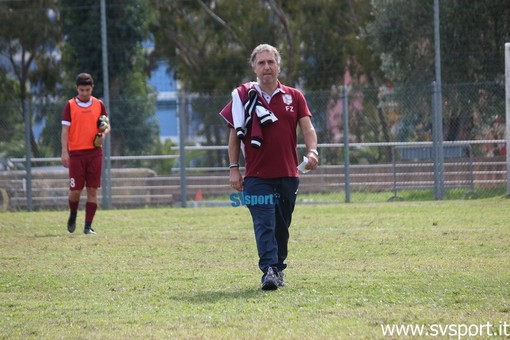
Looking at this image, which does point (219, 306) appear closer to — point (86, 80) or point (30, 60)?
point (86, 80)

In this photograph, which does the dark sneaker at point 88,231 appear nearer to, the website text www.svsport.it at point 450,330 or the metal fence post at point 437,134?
the website text www.svsport.it at point 450,330

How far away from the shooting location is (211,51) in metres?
35.3

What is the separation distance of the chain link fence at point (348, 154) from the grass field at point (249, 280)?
Result: 567 centimetres

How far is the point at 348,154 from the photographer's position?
1998 cm

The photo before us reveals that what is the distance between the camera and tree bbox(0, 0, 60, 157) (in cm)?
3150

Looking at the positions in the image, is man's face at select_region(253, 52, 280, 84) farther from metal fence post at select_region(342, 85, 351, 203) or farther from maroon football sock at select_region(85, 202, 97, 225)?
metal fence post at select_region(342, 85, 351, 203)

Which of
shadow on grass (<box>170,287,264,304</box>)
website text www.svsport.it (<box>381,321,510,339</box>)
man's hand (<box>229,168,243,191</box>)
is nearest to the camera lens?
website text www.svsport.it (<box>381,321,510,339</box>)

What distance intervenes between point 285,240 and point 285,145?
0.76m

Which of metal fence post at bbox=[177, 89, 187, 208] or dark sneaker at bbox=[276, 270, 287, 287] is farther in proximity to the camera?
metal fence post at bbox=[177, 89, 187, 208]

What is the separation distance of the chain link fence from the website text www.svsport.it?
44.9 feet

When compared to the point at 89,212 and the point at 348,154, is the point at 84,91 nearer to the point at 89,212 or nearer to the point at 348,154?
the point at 89,212

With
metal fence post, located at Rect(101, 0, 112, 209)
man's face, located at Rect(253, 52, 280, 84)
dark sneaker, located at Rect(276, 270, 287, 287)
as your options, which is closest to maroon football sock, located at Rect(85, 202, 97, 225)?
dark sneaker, located at Rect(276, 270, 287, 287)

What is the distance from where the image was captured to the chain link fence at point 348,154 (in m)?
→ 20.1

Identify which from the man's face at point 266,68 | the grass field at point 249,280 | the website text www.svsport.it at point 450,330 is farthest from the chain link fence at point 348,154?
the website text www.svsport.it at point 450,330
